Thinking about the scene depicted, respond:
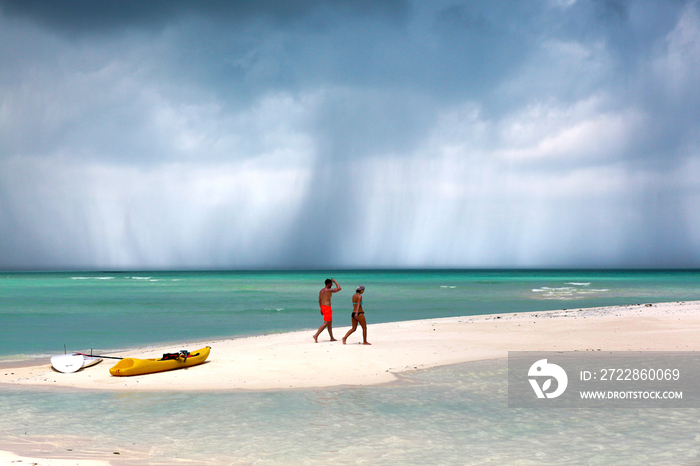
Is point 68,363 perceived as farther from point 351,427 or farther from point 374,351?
point 351,427

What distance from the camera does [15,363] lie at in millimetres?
18203

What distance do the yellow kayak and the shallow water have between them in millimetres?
1830

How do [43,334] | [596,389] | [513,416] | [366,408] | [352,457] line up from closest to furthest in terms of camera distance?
[352,457]
[513,416]
[366,408]
[596,389]
[43,334]

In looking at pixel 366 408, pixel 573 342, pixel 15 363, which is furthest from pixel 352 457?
pixel 15 363

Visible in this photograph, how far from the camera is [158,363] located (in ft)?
48.4

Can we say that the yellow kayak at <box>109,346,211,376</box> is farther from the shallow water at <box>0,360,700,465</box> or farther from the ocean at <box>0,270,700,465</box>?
the shallow water at <box>0,360,700,465</box>

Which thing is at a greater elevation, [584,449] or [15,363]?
[584,449]

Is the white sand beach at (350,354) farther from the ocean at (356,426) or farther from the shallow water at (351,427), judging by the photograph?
the shallow water at (351,427)

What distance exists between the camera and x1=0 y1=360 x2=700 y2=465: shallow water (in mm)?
7852

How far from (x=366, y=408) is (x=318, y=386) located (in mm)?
2437

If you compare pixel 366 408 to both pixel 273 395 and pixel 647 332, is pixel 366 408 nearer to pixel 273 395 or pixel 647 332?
pixel 273 395

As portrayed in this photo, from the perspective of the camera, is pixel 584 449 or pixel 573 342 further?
pixel 573 342

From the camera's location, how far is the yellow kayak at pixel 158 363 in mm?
14305

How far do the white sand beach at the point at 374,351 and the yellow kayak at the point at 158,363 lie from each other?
21cm
